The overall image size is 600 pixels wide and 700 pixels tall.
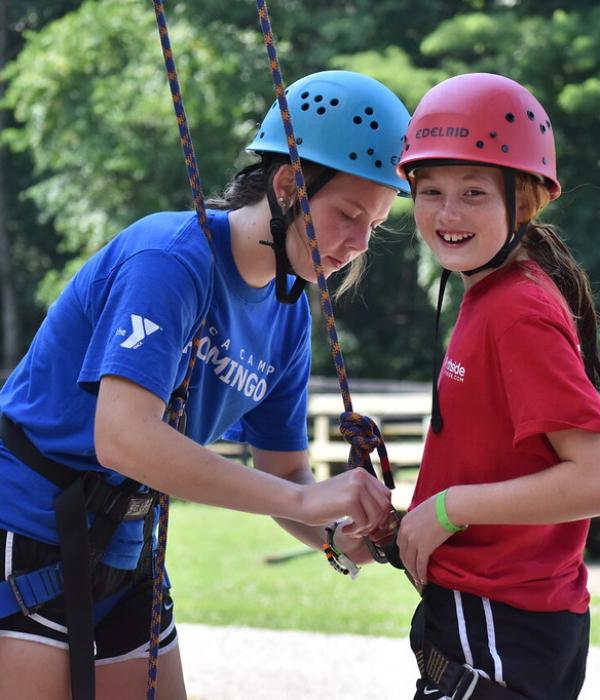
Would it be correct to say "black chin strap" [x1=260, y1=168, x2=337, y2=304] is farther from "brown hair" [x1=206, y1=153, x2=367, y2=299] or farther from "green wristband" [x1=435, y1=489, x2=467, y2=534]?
"green wristband" [x1=435, y1=489, x2=467, y2=534]

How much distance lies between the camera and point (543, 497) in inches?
78.3

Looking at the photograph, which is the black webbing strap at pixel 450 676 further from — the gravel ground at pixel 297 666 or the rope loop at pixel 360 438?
the gravel ground at pixel 297 666

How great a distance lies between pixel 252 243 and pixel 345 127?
12.7 inches

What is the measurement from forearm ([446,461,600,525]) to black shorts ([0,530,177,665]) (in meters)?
0.94

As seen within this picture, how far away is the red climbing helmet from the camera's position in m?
2.16

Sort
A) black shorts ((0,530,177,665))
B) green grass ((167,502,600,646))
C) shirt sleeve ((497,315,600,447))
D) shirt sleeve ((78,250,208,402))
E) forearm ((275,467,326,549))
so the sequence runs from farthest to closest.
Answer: green grass ((167,502,600,646)) → forearm ((275,467,326,549)) → black shorts ((0,530,177,665)) → shirt sleeve ((78,250,208,402)) → shirt sleeve ((497,315,600,447))

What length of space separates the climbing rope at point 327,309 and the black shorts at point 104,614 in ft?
2.18

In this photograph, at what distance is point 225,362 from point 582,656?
97 centimetres

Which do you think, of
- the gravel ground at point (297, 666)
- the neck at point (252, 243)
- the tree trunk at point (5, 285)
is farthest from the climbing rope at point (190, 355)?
the tree trunk at point (5, 285)

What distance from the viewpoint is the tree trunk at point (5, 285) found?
27.2m

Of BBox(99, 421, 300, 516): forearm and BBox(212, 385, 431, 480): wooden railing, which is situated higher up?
BBox(99, 421, 300, 516): forearm

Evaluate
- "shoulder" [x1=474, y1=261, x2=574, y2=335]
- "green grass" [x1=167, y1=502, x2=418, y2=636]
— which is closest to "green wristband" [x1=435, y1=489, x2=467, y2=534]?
"shoulder" [x1=474, y1=261, x2=574, y2=335]

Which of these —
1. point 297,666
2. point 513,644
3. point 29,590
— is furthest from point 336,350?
point 297,666

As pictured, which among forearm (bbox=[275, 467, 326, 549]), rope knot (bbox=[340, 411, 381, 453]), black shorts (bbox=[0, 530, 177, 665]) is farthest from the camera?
forearm (bbox=[275, 467, 326, 549])
